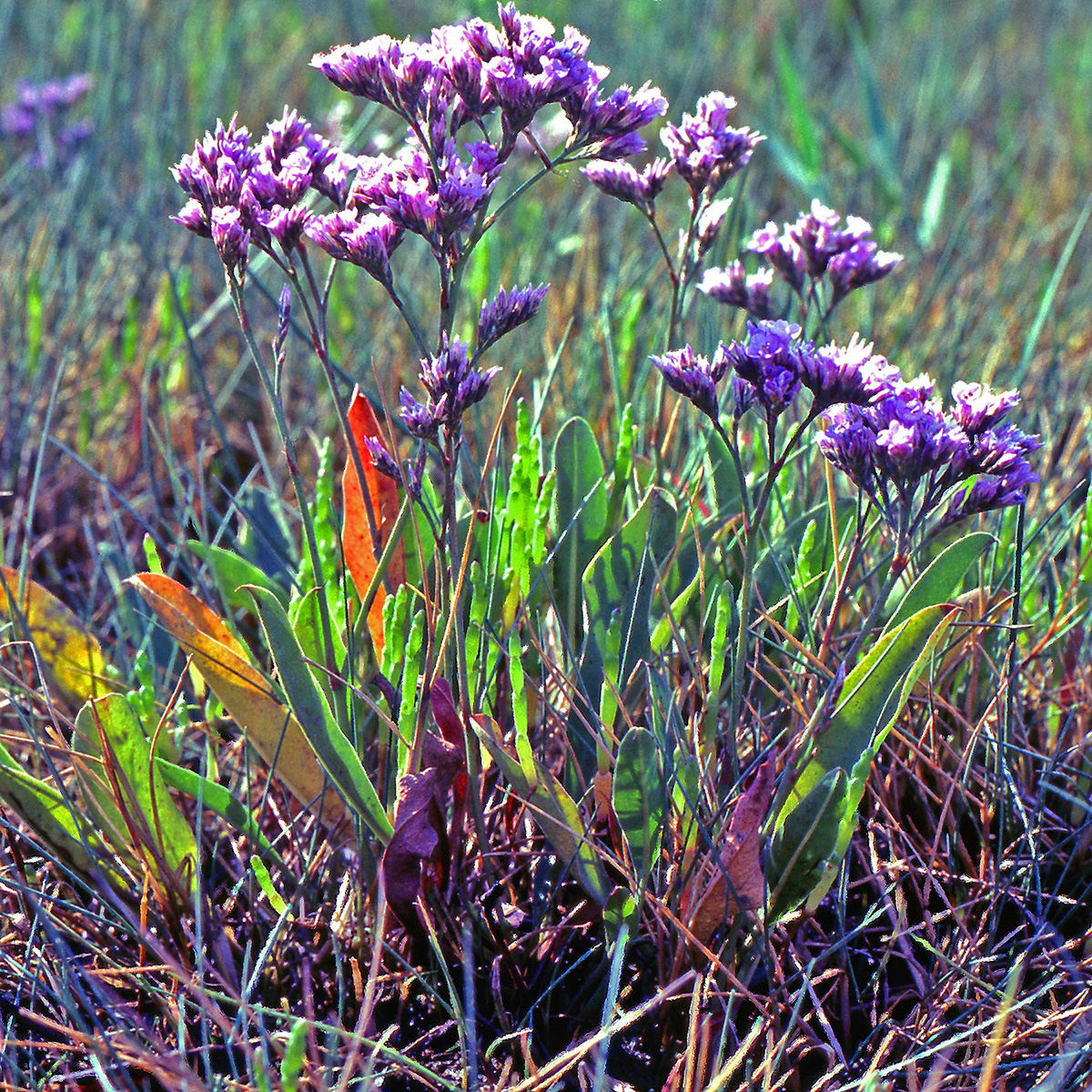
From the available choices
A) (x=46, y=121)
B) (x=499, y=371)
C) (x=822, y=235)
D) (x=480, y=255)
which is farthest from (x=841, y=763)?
(x=46, y=121)

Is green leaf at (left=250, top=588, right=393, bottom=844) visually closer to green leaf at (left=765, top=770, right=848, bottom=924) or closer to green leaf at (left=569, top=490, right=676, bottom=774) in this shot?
green leaf at (left=569, top=490, right=676, bottom=774)

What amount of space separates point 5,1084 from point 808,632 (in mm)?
915

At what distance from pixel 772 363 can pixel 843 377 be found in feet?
0.24

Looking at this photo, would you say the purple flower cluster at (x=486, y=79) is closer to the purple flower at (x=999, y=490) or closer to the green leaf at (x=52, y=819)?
the purple flower at (x=999, y=490)

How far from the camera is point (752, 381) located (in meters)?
1.10

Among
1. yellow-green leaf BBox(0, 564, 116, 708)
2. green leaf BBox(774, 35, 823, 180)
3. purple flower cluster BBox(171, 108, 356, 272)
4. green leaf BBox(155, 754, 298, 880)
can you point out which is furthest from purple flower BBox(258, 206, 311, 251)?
green leaf BBox(774, 35, 823, 180)

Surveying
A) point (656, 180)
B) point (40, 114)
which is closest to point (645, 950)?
point (656, 180)

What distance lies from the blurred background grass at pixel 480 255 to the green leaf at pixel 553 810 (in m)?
0.55

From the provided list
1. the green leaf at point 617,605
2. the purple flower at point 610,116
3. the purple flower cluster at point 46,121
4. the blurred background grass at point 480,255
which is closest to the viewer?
the purple flower at point 610,116

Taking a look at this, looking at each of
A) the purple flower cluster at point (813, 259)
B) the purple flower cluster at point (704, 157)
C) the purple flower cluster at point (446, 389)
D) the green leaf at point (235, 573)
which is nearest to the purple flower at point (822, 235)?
the purple flower cluster at point (813, 259)

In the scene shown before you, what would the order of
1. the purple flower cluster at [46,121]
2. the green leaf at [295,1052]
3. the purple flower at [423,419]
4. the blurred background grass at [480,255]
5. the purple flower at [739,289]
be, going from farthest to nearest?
the purple flower cluster at [46,121]
the blurred background grass at [480,255]
the purple flower at [739,289]
the purple flower at [423,419]
the green leaf at [295,1052]

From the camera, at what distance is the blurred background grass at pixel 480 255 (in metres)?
2.13

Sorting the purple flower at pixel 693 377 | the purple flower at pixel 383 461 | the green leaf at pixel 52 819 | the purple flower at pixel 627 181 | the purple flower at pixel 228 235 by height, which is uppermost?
the purple flower at pixel 627 181

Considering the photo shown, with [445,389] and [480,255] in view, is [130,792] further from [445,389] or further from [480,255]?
[480,255]
